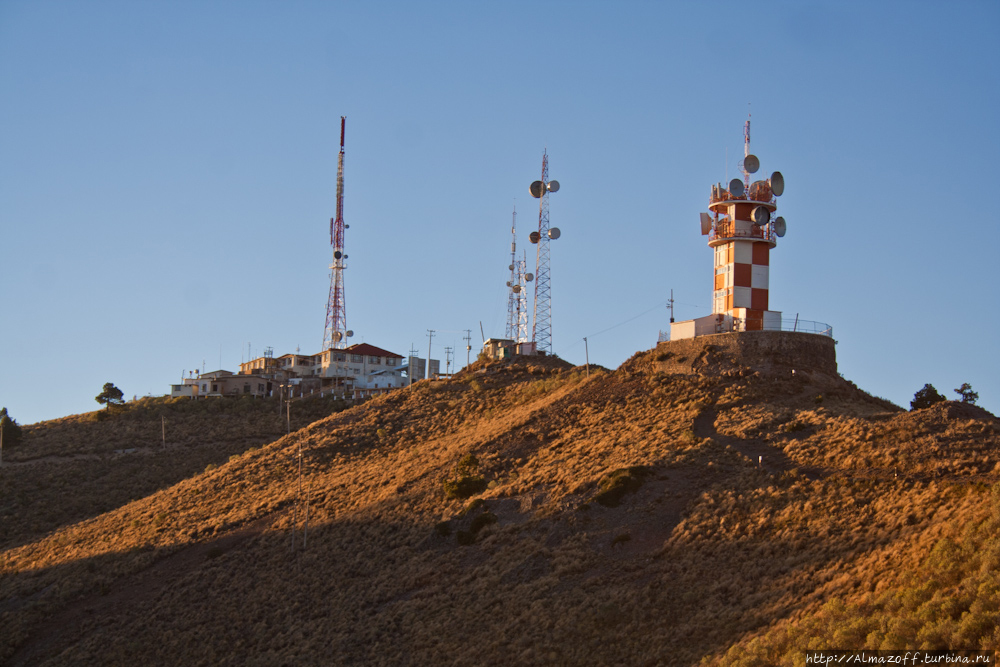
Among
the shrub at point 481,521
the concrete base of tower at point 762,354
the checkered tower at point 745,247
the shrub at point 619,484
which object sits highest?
the checkered tower at point 745,247

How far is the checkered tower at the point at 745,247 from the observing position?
51.7 meters

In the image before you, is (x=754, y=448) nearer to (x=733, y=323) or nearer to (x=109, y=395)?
(x=733, y=323)

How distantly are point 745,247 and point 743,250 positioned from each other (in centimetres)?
21

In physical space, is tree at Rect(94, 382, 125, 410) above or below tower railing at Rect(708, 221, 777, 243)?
below

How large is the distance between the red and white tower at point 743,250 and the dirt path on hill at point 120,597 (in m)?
27.0

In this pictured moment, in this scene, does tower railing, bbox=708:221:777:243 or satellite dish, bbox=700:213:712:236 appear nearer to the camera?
tower railing, bbox=708:221:777:243

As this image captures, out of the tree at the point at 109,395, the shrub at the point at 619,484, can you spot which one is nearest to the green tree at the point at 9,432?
the tree at the point at 109,395

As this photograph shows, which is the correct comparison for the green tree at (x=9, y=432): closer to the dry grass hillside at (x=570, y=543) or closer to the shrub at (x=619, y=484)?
the dry grass hillside at (x=570, y=543)

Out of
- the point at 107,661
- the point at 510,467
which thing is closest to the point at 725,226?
the point at 510,467

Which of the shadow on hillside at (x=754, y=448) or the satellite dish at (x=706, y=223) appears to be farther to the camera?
the satellite dish at (x=706, y=223)

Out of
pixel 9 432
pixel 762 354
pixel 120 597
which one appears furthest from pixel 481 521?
pixel 9 432

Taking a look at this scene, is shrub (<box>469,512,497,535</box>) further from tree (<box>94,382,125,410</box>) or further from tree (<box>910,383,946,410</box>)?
tree (<box>94,382,125,410</box>)

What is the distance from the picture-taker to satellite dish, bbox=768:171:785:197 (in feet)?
174

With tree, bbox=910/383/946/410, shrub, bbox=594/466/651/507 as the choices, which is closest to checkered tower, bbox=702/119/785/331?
tree, bbox=910/383/946/410
